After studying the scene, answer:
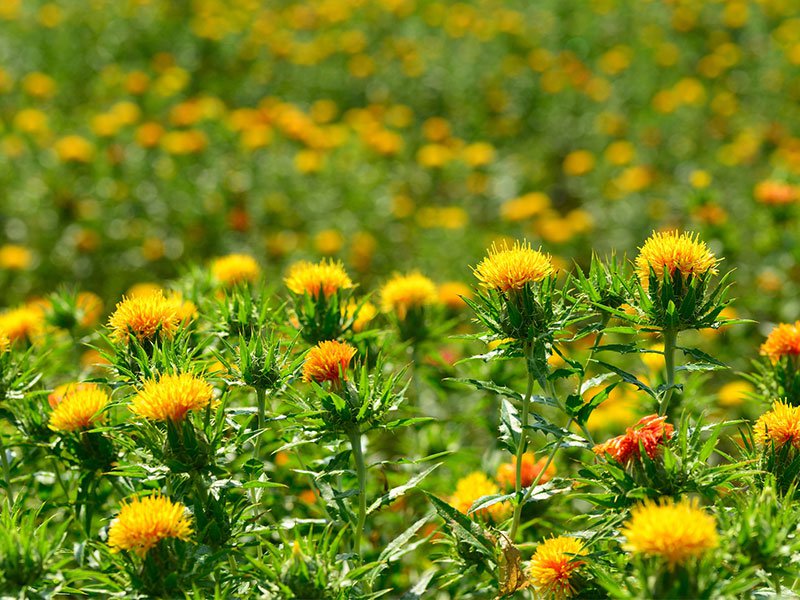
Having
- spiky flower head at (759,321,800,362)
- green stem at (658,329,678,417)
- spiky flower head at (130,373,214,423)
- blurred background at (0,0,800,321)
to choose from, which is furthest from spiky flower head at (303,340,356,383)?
blurred background at (0,0,800,321)

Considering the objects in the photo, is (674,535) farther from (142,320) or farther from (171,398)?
(142,320)

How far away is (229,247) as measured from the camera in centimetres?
592

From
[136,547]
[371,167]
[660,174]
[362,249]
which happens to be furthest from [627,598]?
[660,174]

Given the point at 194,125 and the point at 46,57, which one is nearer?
the point at 194,125

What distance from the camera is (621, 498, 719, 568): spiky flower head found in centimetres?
145

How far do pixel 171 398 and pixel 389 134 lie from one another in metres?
5.65

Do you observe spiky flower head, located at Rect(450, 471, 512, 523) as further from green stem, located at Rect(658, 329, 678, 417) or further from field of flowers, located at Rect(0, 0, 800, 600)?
green stem, located at Rect(658, 329, 678, 417)

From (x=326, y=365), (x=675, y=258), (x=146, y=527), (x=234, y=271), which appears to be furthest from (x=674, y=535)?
(x=234, y=271)

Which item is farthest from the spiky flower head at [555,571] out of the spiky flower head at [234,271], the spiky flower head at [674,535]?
the spiky flower head at [234,271]

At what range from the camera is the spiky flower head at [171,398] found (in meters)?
1.80

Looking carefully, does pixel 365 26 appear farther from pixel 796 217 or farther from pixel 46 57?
pixel 796 217

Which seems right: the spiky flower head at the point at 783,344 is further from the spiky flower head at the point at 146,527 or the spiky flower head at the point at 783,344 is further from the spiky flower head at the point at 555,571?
the spiky flower head at the point at 146,527

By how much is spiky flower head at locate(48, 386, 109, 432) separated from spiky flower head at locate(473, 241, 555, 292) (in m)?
1.09

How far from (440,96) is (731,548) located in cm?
764
